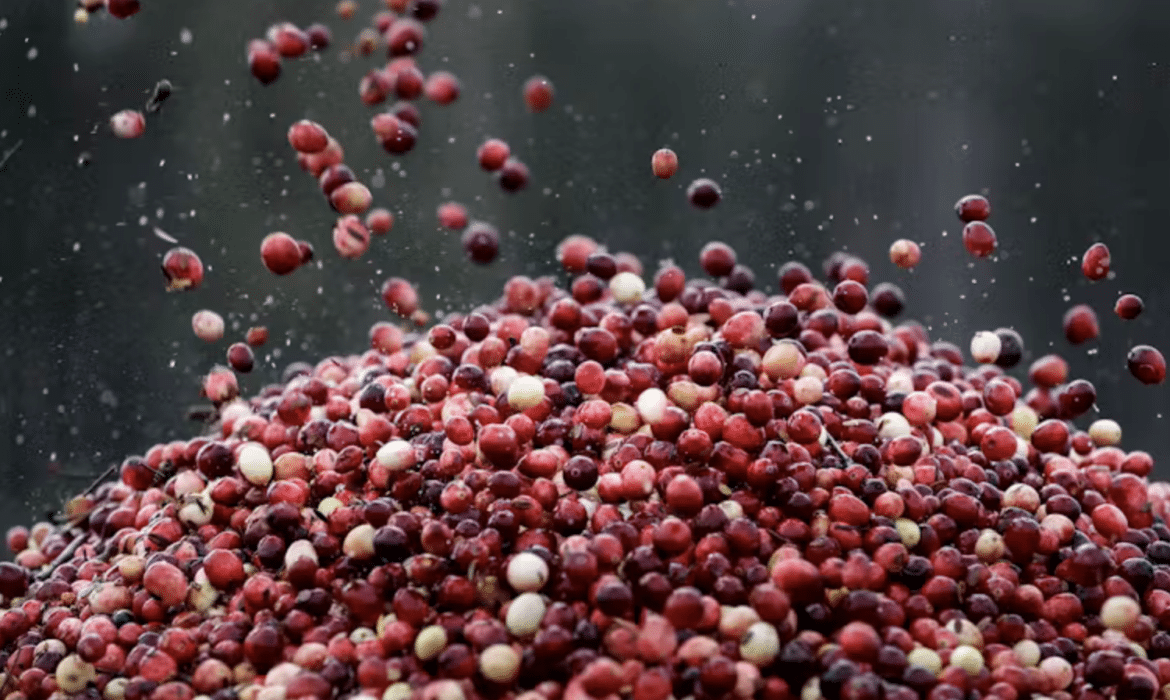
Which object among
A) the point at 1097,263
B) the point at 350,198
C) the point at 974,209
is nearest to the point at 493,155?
the point at 350,198

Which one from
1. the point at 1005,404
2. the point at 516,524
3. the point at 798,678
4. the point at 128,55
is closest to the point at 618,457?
the point at 516,524

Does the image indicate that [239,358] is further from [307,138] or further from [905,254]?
[905,254]

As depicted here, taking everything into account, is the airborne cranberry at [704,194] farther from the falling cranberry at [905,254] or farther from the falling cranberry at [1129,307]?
the falling cranberry at [1129,307]

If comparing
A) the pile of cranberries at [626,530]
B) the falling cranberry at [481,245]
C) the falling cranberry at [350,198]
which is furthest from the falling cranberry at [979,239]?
the falling cranberry at [350,198]

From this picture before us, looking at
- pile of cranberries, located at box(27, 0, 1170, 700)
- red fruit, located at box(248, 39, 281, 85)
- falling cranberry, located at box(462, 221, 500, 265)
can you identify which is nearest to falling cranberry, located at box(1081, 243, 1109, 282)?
pile of cranberries, located at box(27, 0, 1170, 700)

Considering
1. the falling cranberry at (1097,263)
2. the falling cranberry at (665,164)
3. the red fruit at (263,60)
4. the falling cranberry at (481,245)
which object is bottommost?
the falling cranberry at (481,245)

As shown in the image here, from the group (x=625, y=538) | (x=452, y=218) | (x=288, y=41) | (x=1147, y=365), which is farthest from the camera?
(x=452, y=218)
